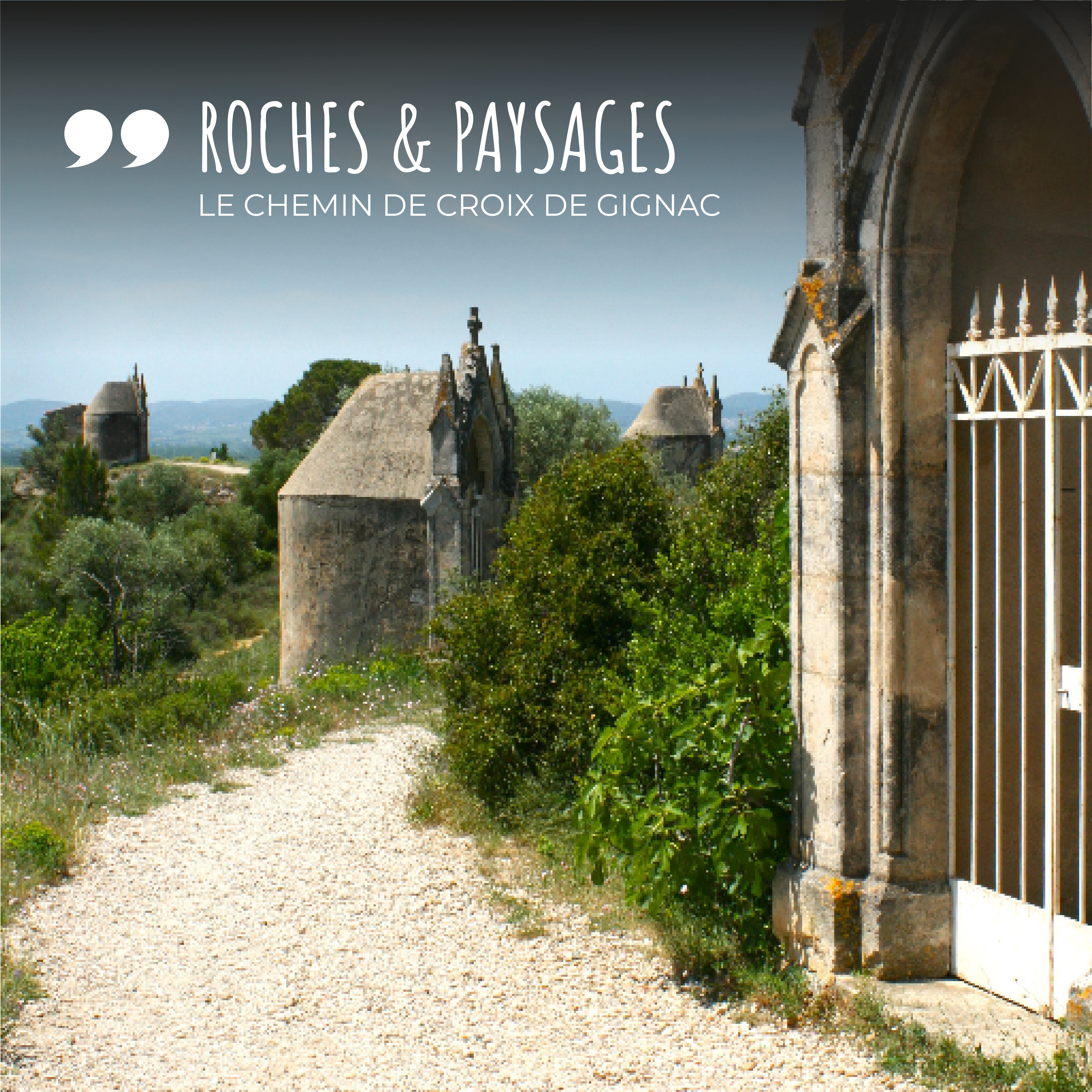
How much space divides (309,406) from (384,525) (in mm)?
37542

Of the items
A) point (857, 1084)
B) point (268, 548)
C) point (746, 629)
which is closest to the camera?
point (857, 1084)

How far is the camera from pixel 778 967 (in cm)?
552

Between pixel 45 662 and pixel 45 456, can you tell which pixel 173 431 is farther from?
pixel 45 662

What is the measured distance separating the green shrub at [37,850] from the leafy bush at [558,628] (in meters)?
3.01

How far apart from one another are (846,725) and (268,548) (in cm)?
3812

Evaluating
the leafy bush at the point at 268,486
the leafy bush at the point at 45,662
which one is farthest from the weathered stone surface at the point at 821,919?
the leafy bush at the point at 268,486

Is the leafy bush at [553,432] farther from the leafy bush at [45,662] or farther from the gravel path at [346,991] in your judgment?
the gravel path at [346,991]

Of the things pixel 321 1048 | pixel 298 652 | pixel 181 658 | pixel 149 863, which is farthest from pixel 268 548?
pixel 321 1048

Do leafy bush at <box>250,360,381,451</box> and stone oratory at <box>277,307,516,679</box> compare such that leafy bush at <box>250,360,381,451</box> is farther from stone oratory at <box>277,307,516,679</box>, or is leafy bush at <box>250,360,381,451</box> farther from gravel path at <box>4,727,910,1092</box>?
gravel path at <box>4,727,910,1092</box>

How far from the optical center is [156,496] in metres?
44.0

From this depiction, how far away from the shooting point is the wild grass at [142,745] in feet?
26.2

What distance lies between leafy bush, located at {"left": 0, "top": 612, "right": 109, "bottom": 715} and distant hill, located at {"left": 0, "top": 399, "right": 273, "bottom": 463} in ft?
9.82

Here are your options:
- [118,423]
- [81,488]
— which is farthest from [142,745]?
[118,423]

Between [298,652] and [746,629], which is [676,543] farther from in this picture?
[298,652]
